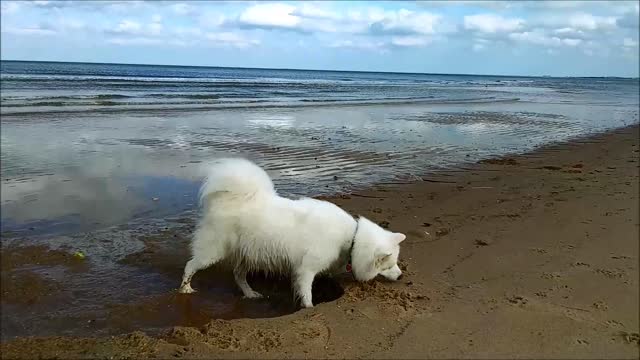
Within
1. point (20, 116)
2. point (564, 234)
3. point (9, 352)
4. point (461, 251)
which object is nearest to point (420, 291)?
point (461, 251)

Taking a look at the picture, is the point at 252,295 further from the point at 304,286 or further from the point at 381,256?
the point at 381,256

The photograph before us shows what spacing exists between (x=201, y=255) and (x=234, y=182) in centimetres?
78

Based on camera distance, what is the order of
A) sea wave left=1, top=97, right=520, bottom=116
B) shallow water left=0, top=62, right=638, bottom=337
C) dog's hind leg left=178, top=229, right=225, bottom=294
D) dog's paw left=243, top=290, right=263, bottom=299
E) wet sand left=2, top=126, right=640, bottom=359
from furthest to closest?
1. sea wave left=1, top=97, right=520, bottom=116
2. dog's paw left=243, top=290, right=263, bottom=299
3. dog's hind leg left=178, top=229, right=225, bottom=294
4. shallow water left=0, top=62, right=638, bottom=337
5. wet sand left=2, top=126, right=640, bottom=359

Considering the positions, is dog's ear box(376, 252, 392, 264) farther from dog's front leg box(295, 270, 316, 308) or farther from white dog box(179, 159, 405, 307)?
dog's front leg box(295, 270, 316, 308)

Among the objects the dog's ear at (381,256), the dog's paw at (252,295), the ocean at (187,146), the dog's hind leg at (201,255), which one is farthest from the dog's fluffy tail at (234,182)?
the ocean at (187,146)

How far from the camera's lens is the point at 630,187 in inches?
308

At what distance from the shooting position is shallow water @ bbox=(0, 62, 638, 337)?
180 inches

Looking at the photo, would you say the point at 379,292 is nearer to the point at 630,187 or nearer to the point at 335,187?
the point at 335,187

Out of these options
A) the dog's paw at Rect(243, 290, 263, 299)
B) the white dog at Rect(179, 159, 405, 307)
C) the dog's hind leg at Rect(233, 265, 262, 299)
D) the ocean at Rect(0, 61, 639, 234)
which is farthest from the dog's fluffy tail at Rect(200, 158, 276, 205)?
the ocean at Rect(0, 61, 639, 234)

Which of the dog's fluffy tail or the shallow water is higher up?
the dog's fluffy tail

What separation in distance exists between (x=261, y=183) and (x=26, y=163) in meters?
5.76

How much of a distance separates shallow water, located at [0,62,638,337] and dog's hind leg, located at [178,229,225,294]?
15 centimetres

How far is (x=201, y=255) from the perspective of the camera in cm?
481

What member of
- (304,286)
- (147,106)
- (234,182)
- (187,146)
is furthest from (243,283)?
(147,106)
